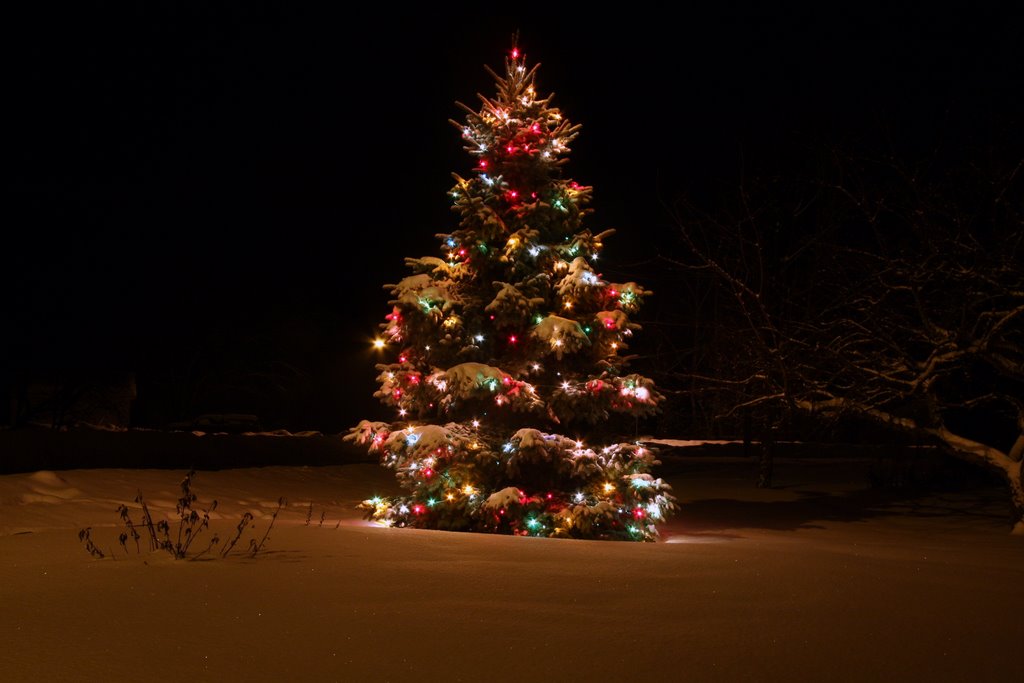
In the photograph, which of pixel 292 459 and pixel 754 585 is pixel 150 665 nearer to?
pixel 754 585

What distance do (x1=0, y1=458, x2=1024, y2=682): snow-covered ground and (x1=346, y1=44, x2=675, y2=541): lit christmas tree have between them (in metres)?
1.47

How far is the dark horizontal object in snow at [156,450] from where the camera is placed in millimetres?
15594

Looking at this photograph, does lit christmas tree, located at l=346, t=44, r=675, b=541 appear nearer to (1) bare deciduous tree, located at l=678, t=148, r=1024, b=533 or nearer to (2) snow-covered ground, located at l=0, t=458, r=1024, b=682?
(2) snow-covered ground, located at l=0, t=458, r=1024, b=682

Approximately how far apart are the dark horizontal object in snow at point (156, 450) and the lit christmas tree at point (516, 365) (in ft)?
22.8

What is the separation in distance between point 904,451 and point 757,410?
70.6 feet

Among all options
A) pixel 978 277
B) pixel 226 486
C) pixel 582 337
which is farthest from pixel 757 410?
pixel 226 486

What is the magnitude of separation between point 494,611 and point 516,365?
21.4ft

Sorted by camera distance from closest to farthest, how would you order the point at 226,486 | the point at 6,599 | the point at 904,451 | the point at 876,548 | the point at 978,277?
the point at 6,599
the point at 876,548
the point at 978,277
the point at 226,486
the point at 904,451

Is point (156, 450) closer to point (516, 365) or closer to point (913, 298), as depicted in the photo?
point (516, 365)

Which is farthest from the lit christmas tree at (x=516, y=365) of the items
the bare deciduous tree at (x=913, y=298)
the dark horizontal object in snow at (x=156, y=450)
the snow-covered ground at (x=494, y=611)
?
the dark horizontal object in snow at (x=156, y=450)

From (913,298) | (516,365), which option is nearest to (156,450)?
(516,365)

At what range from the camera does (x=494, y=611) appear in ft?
18.6

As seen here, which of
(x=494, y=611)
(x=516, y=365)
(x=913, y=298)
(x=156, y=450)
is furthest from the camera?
(x=156, y=450)

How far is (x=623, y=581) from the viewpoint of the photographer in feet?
22.4
